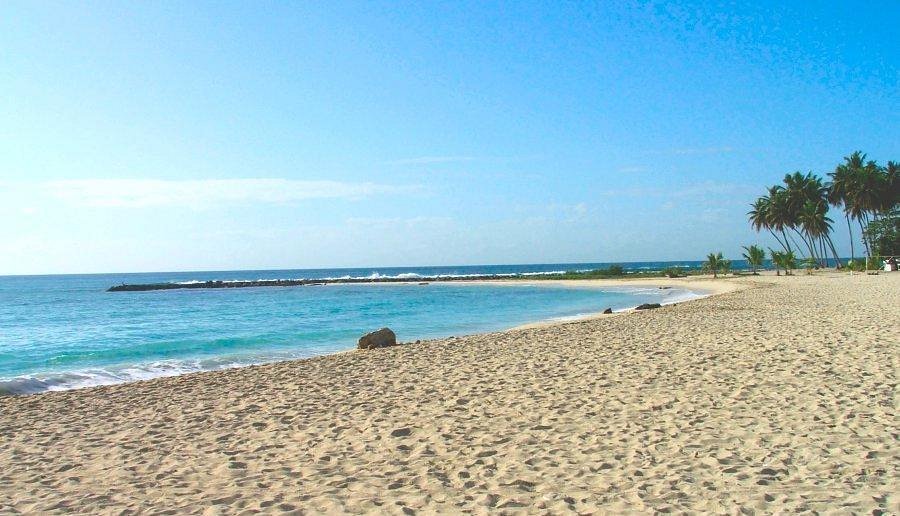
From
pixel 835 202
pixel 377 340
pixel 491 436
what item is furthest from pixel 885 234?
pixel 491 436

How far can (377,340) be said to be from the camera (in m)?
16.7

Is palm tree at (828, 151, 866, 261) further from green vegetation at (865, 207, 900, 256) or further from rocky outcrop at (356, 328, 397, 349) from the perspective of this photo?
rocky outcrop at (356, 328, 397, 349)

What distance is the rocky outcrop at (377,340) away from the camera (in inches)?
650

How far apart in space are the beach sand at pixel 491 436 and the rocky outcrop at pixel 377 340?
3.84 m

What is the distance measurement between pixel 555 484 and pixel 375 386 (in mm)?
5370

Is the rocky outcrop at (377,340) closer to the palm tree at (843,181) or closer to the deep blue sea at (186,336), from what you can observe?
the deep blue sea at (186,336)

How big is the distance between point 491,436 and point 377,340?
10013mm

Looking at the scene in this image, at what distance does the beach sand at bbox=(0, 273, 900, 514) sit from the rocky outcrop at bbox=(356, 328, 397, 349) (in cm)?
384

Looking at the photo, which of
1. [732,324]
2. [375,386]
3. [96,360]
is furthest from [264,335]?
[732,324]

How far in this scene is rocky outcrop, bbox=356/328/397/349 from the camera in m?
16.5

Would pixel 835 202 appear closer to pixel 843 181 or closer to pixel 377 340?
pixel 843 181

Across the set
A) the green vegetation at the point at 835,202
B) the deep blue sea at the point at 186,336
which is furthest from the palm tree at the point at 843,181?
the deep blue sea at the point at 186,336

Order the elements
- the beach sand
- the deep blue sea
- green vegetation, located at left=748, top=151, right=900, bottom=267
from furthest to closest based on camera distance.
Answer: green vegetation, located at left=748, top=151, right=900, bottom=267 → the deep blue sea → the beach sand

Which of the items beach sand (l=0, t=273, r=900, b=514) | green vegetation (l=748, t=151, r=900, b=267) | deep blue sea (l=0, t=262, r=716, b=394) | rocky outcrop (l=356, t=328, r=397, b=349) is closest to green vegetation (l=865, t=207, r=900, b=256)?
green vegetation (l=748, t=151, r=900, b=267)
